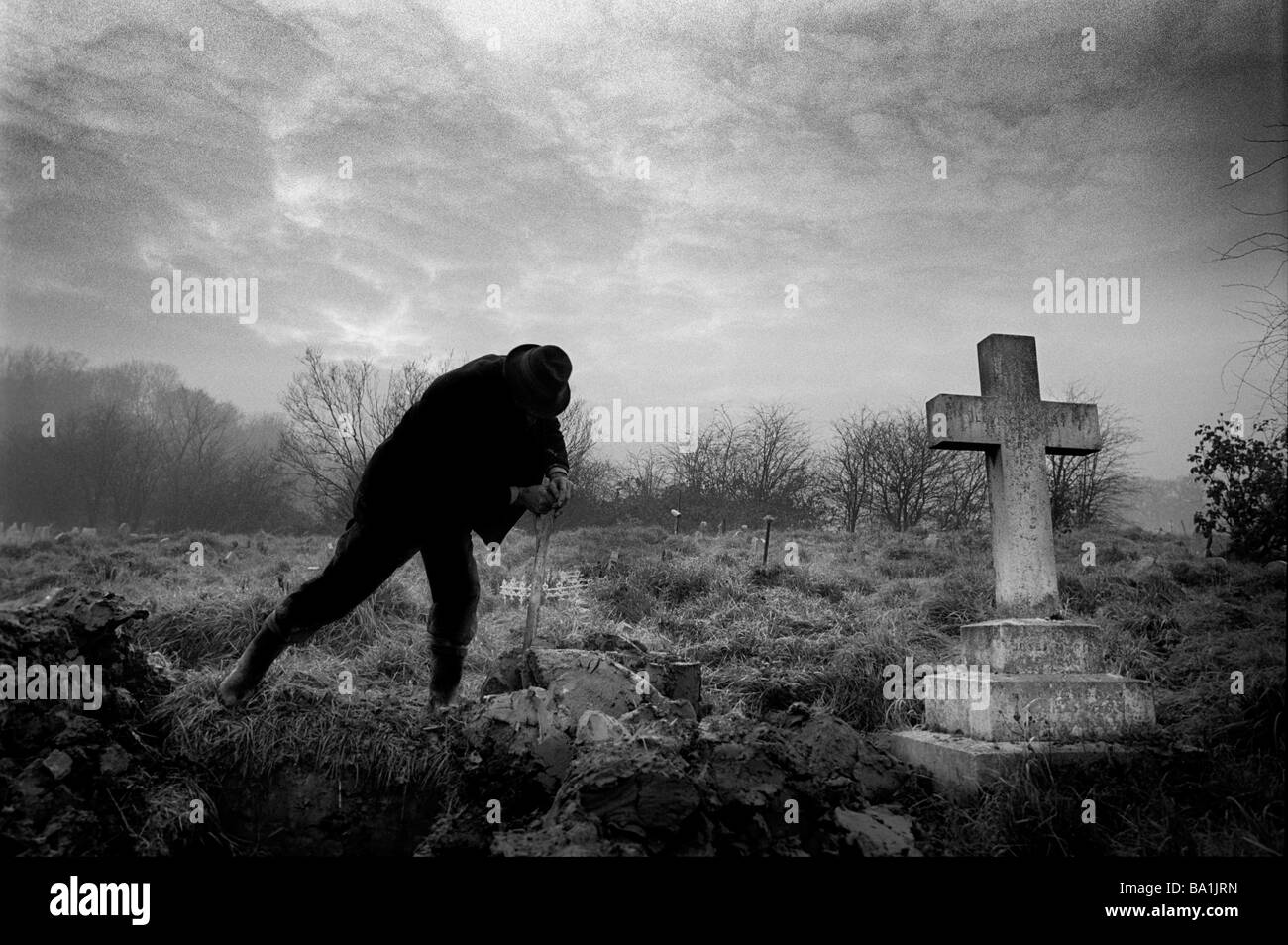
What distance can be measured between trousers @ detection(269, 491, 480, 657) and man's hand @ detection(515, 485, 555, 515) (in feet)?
1.01

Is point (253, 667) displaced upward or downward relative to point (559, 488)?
downward

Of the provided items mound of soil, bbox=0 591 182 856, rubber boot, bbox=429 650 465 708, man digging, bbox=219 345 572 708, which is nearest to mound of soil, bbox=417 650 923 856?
rubber boot, bbox=429 650 465 708

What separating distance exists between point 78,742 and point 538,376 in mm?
2431

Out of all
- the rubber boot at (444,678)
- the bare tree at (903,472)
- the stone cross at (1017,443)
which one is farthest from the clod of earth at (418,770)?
the bare tree at (903,472)

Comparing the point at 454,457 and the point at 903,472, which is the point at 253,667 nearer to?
the point at 454,457

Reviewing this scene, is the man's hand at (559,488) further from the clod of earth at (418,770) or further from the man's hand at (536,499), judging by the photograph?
the clod of earth at (418,770)

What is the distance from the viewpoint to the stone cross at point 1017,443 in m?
4.21

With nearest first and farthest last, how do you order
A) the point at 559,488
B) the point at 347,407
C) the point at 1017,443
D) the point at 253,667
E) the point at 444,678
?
the point at 559,488
the point at 253,667
the point at 444,678
the point at 1017,443
the point at 347,407

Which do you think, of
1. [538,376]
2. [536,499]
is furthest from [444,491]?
[538,376]

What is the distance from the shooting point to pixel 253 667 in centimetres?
384

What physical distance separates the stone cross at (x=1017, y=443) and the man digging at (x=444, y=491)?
2.27 m

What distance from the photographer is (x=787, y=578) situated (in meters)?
9.52
